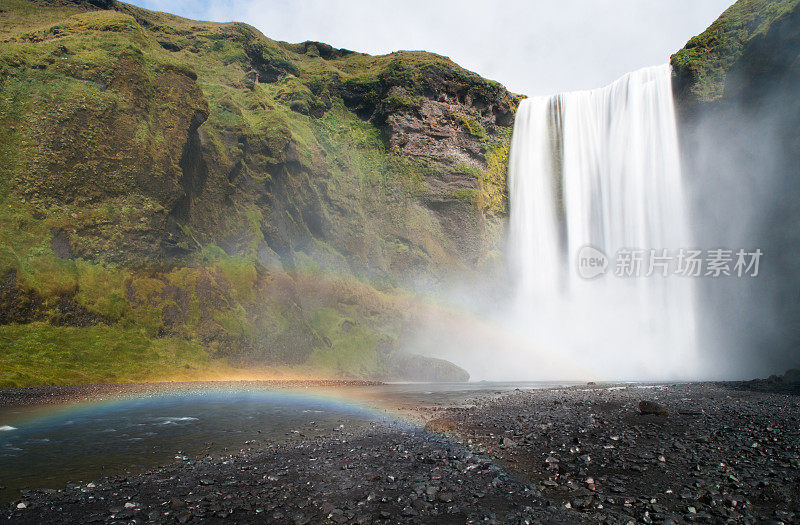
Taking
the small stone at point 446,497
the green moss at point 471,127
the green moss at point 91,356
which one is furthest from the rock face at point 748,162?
the green moss at point 91,356

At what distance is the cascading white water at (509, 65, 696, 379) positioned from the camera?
43156mm

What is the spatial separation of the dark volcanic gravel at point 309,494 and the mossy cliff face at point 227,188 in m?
17.4

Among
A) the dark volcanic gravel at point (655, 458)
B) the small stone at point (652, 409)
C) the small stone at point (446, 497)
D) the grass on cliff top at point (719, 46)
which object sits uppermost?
the grass on cliff top at point (719, 46)

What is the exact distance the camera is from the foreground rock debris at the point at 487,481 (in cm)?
590

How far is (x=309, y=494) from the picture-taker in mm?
6875

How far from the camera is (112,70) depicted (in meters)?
31.5

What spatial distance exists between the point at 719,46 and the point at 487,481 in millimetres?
52943

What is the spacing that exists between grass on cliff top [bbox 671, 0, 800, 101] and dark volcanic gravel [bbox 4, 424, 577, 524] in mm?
49357

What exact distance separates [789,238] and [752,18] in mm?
22166

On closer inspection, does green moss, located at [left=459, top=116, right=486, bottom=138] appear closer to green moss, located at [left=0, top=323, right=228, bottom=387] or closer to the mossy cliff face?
the mossy cliff face

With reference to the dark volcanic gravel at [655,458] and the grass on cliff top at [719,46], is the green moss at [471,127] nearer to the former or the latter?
the grass on cliff top at [719,46]
